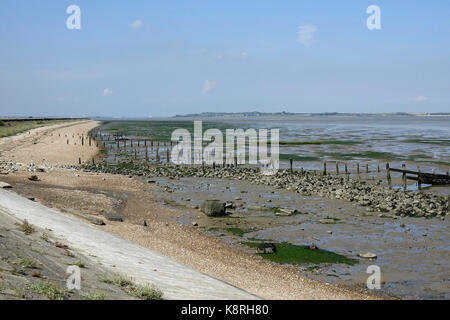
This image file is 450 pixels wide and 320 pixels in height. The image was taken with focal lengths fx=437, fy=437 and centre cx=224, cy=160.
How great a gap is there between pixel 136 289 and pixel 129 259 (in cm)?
329

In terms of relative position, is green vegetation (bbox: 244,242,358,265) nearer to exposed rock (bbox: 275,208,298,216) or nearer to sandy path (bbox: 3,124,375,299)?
sandy path (bbox: 3,124,375,299)

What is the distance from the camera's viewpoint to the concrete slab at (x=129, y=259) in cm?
1068

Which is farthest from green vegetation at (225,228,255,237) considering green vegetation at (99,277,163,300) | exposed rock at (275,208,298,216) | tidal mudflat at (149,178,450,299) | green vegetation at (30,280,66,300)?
green vegetation at (30,280,66,300)

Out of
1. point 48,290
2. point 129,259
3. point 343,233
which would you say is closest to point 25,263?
point 48,290

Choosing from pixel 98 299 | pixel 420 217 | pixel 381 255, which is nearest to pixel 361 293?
pixel 381 255

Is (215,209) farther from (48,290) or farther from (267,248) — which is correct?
(48,290)

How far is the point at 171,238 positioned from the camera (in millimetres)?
18078

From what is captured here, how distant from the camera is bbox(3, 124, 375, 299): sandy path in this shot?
42.2 ft

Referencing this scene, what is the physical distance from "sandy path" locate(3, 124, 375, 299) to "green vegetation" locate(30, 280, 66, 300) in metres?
5.18

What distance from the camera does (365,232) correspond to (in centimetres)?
2052

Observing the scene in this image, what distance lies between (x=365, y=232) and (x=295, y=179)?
623 inches
